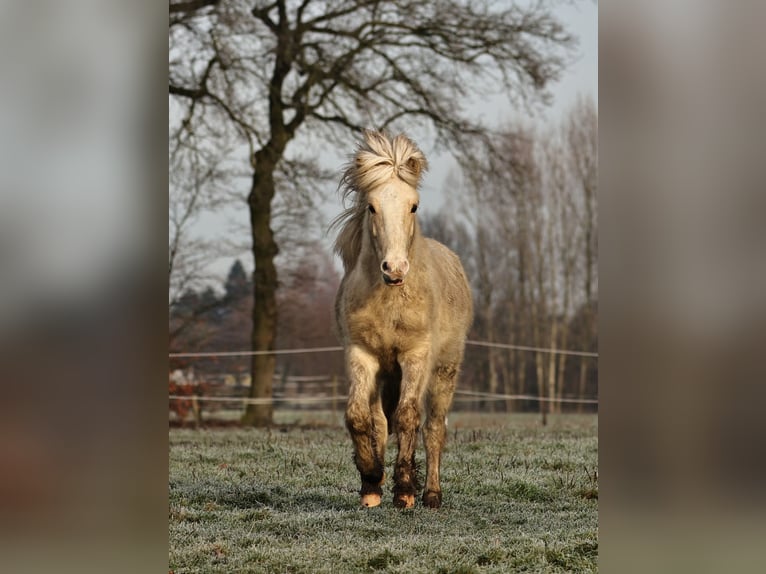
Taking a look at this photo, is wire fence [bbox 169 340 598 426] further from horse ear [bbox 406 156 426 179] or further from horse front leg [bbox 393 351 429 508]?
horse ear [bbox 406 156 426 179]

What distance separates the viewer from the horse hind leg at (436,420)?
7008 mm

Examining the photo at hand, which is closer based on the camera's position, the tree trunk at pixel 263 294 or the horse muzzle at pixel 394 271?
the horse muzzle at pixel 394 271

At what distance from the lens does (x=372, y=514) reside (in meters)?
6.29

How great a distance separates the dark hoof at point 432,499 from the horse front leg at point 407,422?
0.22m

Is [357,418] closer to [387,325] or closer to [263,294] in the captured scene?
[387,325]

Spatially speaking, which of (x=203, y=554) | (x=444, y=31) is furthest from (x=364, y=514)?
(x=444, y=31)

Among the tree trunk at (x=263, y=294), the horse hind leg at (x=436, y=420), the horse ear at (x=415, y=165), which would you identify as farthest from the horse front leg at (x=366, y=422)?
the tree trunk at (x=263, y=294)

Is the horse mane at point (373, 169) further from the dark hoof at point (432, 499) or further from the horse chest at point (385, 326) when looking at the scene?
the dark hoof at point (432, 499)

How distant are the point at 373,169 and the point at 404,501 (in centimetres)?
233

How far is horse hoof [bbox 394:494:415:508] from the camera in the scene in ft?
21.5

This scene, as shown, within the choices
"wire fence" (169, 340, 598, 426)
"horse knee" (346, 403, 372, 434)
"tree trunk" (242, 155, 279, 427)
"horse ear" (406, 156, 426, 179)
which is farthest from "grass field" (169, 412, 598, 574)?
"tree trunk" (242, 155, 279, 427)

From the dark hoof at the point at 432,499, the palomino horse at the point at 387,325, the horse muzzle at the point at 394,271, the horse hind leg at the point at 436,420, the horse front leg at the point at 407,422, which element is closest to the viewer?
the horse muzzle at the point at 394,271

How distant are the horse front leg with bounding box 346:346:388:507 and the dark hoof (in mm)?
404
